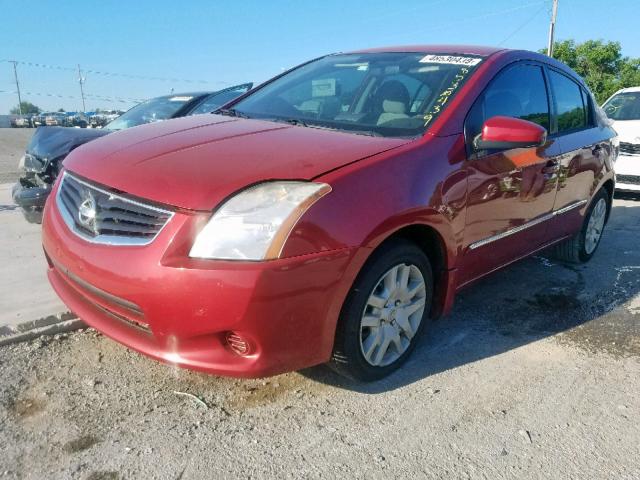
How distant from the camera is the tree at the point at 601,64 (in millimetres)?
25047

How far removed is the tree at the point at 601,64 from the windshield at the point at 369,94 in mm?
24434

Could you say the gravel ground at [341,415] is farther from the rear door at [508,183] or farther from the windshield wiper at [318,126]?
the windshield wiper at [318,126]

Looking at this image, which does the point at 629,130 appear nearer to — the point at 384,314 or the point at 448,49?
the point at 448,49

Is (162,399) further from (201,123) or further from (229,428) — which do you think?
(201,123)

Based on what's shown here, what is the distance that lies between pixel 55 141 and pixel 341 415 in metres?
3.64

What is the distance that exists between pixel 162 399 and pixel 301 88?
2.15m

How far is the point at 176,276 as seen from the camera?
2.12 m

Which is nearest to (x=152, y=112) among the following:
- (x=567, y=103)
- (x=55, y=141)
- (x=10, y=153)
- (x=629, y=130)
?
(x=55, y=141)

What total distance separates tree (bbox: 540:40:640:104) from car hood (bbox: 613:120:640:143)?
60.9ft

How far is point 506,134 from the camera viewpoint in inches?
113

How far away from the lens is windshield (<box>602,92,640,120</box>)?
874 cm

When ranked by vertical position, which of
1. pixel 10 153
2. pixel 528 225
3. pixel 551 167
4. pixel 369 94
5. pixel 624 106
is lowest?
pixel 10 153

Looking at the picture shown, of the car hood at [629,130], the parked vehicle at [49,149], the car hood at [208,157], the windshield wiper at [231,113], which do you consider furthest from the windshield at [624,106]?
the car hood at [208,157]

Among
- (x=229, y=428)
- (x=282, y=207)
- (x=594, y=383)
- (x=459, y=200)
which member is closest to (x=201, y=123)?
(x=282, y=207)
